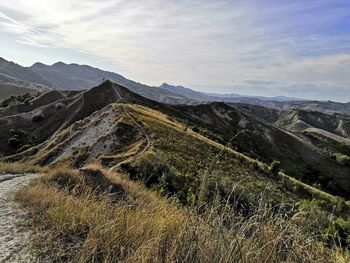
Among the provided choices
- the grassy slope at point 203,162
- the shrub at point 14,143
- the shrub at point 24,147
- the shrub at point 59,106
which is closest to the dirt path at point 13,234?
the grassy slope at point 203,162

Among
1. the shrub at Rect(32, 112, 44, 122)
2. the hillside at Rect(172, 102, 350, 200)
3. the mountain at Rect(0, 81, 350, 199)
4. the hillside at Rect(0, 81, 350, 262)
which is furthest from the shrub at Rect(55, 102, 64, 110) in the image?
the hillside at Rect(172, 102, 350, 200)

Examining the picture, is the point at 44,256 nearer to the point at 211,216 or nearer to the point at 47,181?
the point at 211,216

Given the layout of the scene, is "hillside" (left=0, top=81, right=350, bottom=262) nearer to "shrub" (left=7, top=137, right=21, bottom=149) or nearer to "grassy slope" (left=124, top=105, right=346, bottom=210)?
"grassy slope" (left=124, top=105, right=346, bottom=210)

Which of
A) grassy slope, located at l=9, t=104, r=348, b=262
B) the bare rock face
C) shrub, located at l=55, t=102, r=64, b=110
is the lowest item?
shrub, located at l=55, t=102, r=64, b=110

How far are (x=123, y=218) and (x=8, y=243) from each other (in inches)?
86.1

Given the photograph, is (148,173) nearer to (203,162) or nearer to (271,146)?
(203,162)

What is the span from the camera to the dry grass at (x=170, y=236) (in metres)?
5.05

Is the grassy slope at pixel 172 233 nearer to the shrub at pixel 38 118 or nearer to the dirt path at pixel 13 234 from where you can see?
the dirt path at pixel 13 234

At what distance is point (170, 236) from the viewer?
585 centimetres

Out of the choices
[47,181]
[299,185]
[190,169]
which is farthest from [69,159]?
[47,181]

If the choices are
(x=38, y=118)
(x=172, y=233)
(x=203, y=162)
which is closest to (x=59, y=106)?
(x=38, y=118)

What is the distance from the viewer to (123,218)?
258 inches

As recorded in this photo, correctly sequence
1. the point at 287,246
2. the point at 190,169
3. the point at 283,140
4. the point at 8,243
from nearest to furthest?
the point at 287,246
the point at 8,243
the point at 190,169
the point at 283,140

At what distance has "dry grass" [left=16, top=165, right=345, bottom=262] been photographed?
5.05m
